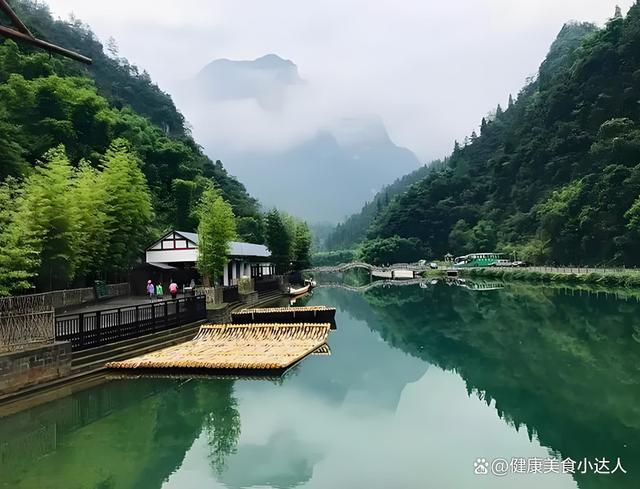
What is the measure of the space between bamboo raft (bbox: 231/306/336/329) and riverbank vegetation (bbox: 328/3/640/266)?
32490 millimetres

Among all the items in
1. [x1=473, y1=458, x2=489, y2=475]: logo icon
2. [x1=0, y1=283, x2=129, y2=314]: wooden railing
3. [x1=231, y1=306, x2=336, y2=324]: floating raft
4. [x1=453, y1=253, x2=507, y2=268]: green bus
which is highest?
[x1=453, y1=253, x2=507, y2=268]: green bus

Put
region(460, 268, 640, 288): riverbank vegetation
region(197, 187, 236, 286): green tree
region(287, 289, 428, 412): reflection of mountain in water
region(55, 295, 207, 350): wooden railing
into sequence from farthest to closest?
region(460, 268, 640, 288): riverbank vegetation → region(197, 187, 236, 286): green tree → region(287, 289, 428, 412): reflection of mountain in water → region(55, 295, 207, 350): wooden railing

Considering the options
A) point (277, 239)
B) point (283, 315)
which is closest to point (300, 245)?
point (277, 239)

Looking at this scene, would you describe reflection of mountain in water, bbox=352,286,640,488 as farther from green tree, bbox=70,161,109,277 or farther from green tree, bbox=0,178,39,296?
green tree, bbox=70,161,109,277

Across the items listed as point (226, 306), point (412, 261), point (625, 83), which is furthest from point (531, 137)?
point (226, 306)

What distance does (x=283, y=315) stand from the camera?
2122 cm

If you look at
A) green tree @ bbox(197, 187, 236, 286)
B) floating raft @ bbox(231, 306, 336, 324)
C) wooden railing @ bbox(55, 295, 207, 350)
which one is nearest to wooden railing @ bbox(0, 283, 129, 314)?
wooden railing @ bbox(55, 295, 207, 350)

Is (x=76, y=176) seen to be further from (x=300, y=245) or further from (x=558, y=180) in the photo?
(x=558, y=180)

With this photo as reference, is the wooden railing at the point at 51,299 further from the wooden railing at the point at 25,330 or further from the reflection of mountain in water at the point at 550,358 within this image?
the reflection of mountain in water at the point at 550,358

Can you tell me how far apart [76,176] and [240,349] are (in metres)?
15.0

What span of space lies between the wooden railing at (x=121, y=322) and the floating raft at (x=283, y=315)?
118 inches

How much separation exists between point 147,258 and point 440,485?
26308 millimetres

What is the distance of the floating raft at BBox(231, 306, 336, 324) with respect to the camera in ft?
69.8

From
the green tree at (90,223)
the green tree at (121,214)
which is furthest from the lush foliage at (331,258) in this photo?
the green tree at (90,223)
